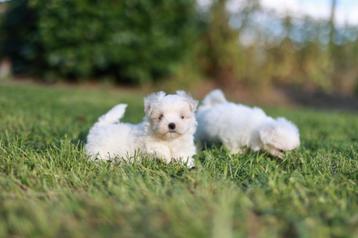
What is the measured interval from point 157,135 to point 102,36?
9.16 metres

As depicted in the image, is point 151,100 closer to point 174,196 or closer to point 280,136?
point 280,136

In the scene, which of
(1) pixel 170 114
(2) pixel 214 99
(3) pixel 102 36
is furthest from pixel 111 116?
(3) pixel 102 36

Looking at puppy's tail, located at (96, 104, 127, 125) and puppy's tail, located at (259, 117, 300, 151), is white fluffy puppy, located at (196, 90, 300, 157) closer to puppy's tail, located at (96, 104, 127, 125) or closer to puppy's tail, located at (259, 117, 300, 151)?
puppy's tail, located at (259, 117, 300, 151)

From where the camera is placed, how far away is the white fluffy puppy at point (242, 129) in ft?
14.0

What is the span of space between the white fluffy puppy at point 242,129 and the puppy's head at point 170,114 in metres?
0.90

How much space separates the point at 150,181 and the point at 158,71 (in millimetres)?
11053

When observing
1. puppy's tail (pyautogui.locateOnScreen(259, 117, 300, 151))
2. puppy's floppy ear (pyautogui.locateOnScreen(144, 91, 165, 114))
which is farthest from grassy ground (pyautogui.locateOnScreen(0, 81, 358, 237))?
puppy's floppy ear (pyautogui.locateOnScreen(144, 91, 165, 114))

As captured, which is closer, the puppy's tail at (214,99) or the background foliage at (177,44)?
the puppy's tail at (214,99)

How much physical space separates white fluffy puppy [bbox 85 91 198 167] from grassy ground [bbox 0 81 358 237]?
196 mm

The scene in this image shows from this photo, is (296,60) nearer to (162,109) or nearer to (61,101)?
(61,101)

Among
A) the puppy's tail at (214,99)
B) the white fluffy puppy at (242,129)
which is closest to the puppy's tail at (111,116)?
the white fluffy puppy at (242,129)

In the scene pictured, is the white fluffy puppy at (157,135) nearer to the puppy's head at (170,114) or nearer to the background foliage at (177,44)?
the puppy's head at (170,114)

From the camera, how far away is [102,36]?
1245cm

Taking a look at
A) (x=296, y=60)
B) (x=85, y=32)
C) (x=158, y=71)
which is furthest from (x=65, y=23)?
(x=296, y=60)
